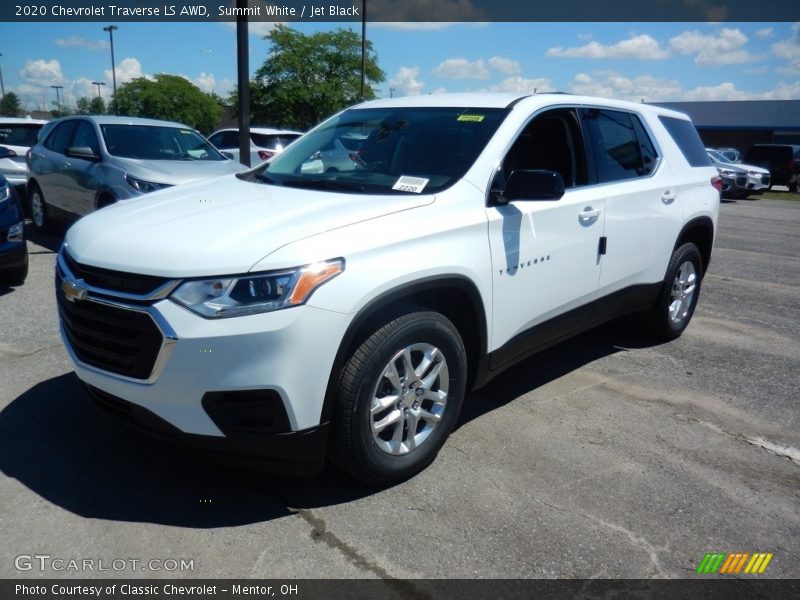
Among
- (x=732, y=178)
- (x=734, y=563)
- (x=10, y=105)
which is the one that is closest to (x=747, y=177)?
(x=732, y=178)

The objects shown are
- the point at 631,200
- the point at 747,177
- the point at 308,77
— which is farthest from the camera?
the point at 308,77

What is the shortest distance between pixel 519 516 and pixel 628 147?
9.67 feet

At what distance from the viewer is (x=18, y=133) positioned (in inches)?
460

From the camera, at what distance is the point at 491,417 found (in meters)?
4.09

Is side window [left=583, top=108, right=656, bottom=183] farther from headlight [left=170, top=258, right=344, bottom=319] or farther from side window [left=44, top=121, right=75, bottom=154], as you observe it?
side window [left=44, top=121, right=75, bottom=154]

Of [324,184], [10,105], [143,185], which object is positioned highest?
[10,105]

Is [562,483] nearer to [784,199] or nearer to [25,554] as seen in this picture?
[25,554]

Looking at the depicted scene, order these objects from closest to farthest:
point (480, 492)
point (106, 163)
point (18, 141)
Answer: point (480, 492) → point (106, 163) → point (18, 141)

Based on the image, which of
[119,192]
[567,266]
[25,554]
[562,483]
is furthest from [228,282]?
[119,192]

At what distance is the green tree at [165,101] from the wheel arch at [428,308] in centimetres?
5452

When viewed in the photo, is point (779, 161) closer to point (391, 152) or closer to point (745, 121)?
point (745, 121)

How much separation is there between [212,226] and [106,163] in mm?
Result: 5597

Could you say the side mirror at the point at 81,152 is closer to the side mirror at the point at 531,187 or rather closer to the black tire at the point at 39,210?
the black tire at the point at 39,210

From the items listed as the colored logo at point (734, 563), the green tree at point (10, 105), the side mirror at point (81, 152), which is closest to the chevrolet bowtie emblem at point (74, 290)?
the colored logo at point (734, 563)
